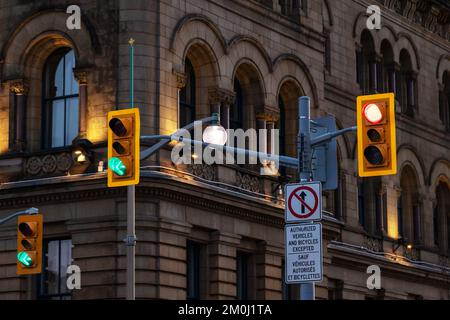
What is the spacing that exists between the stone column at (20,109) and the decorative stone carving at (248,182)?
7108 millimetres

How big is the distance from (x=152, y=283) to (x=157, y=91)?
572 centimetres

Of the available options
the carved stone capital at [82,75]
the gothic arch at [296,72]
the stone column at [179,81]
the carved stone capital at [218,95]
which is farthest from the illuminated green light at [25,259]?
the gothic arch at [296,72]

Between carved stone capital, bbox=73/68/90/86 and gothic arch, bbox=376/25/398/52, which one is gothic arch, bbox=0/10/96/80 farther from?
gothic arch, bbox=376/25/398/52

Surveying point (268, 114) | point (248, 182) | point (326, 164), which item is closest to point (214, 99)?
point (248, 182)

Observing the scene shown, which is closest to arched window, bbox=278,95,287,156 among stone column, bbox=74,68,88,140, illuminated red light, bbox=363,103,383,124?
stone column, bbox=74,68,88,140

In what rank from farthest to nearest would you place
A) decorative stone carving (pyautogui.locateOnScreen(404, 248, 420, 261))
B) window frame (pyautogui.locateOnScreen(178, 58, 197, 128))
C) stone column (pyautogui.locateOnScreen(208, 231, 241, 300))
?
Answer: decorative stone carving (pyautogui.locateOnScreen(404, 248, 420, 261)), window frame (pyautogui.locateOnScreen(178, 58, 197, 128)), stone column (pyautogui.locateOnScreen(208, 231, 241, 300))

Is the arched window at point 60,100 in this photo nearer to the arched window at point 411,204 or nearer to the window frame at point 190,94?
the window frame at point 190,94

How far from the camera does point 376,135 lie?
68.8ft

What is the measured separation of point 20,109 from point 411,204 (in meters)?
23.1

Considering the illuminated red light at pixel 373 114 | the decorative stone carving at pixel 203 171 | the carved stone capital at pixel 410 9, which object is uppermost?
the carved stone capital at pixel 410 9

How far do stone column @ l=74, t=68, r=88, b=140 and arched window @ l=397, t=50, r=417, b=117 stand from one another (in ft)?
76.8

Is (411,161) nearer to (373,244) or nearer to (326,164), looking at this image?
(373,244)

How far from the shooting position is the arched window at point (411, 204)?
5644cm

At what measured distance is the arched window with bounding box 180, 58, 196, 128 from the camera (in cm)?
4003
